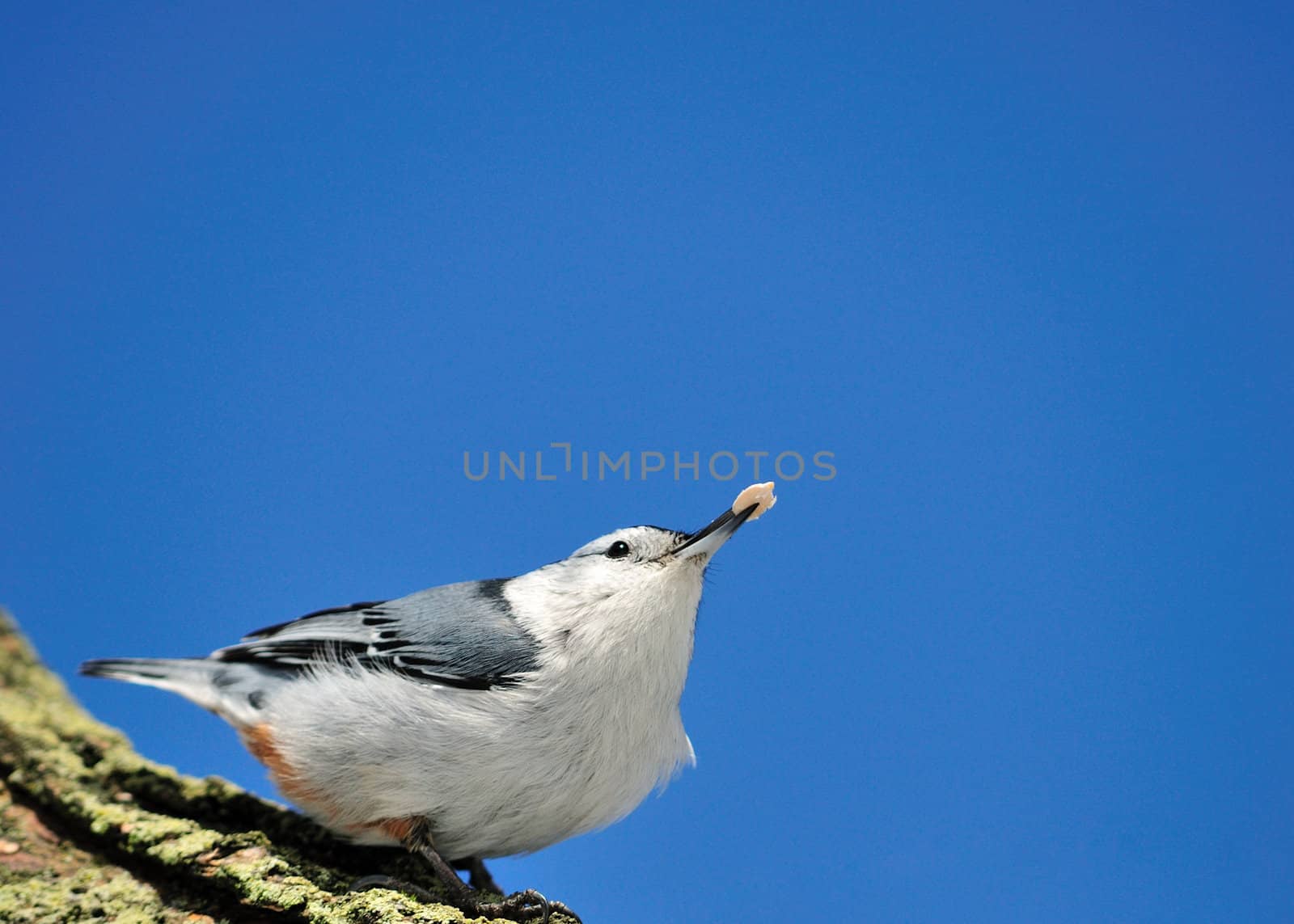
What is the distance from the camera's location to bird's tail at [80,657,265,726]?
2.65 m

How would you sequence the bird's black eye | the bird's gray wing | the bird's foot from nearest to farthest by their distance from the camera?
1. the bird's foot
2. the bird's gray wing
3. the bird's black eye

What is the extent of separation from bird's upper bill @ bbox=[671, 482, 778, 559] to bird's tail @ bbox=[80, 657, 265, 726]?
4.07 ft

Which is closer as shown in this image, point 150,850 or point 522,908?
point 522,908

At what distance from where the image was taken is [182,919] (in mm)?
2350

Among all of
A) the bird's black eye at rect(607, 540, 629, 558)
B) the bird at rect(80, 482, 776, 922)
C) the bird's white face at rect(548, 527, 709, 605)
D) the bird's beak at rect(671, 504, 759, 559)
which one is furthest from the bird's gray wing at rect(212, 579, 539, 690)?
the bird's beak at rect(671, 504, 759, 559)

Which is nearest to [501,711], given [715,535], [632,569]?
[632,569]

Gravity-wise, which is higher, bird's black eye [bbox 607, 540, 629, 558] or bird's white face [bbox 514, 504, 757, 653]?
bird's black eye [bbox 607, 540, 629, 558]

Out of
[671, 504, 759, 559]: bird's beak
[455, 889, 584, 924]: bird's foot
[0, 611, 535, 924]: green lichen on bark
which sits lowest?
[455, 889, 584, 924]: bird's foot

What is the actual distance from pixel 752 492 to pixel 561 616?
1.89ft

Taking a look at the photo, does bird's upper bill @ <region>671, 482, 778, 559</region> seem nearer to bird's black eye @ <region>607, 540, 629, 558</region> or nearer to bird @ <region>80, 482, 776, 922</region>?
bird @ <region>80, 482, 776, 922</region>

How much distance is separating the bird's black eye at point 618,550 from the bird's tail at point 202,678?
103 cm

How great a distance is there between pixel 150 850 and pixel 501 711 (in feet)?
3.45

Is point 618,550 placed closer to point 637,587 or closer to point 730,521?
point 637,587

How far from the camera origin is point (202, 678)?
8.96ft
